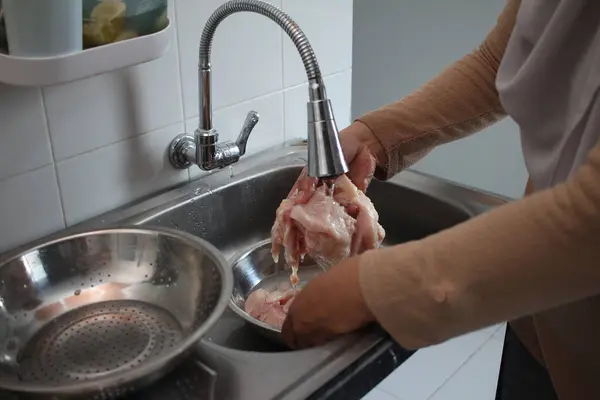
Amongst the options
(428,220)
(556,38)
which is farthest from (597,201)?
(428,220)

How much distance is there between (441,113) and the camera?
0.98m

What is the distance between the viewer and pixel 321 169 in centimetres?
82

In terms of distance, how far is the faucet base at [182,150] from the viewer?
1.10 metres

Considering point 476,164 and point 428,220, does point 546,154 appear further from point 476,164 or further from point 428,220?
point 476,164

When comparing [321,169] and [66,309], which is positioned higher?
[321,169]

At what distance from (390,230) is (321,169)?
0.43 m

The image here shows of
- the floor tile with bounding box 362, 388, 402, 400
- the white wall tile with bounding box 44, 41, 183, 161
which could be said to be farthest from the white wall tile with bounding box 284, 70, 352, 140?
the floor tile with bounding box 362, 388, 402, 400

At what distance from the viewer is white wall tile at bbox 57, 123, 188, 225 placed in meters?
0.98

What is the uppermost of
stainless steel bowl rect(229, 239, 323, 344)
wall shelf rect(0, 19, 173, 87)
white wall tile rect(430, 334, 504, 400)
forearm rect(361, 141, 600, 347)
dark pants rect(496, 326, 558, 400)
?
wall shelf rect(0, 19, 173, 87)

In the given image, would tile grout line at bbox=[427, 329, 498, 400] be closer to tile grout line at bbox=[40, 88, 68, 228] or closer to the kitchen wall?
the kitchen wall

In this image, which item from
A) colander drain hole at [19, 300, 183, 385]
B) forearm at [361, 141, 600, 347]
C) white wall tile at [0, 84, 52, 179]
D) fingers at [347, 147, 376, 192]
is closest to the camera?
forearm at [361, 141, 600, 347]

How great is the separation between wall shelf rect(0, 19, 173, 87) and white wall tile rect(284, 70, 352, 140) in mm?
416

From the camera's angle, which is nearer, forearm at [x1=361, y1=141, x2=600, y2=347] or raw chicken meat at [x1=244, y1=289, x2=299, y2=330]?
forearm at [x1=361, y1=141, x2=600, y2=347]

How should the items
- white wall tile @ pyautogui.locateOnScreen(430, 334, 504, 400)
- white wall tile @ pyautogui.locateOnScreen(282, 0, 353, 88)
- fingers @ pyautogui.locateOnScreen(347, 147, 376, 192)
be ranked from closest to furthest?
fingers @ pyautogui.locateOnScreen(347, 147, 376, 192) < white wall tile @ pyautogui.locateOnScreen(282, 0, 353, 88) < white wall tile @ pyautogui.locateOnScreen(430, 334, 504, 400)
